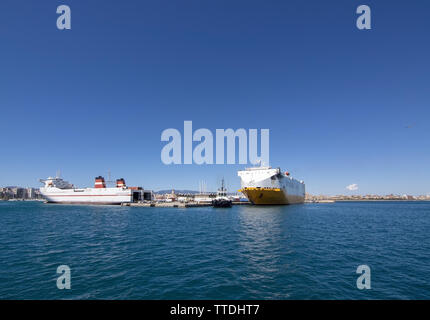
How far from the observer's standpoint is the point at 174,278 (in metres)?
13.8

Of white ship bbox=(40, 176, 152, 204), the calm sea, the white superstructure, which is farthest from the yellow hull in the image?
the white superstructure

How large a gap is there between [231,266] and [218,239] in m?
9.25

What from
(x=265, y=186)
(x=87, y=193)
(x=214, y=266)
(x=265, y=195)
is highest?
(x=265, y=186)

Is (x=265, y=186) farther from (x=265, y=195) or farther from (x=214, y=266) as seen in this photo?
(x=214, y=266)

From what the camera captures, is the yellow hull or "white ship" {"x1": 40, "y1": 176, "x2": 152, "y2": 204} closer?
the yellow hull

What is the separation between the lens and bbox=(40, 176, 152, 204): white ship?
314ft

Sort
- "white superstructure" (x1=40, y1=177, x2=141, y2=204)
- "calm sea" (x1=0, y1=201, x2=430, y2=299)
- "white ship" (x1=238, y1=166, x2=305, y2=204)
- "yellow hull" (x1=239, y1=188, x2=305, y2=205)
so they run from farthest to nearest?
"white superstructure" (x1=40, y1=177, x2=141, y2=204)
"white ship" (x1=238, y1=166, x2=305, y2=204)
"yellow hull" (x1=239, y1=188, x2=305, y2=205)
"calm sea" (x1=0, y1=201, x2=430, y2=299)

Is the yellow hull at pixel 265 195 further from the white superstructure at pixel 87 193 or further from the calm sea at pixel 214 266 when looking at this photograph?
the white superstructure at pixel 87 193

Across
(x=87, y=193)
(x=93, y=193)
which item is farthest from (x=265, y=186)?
A: (x=87, y=193)

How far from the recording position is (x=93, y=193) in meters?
98.4

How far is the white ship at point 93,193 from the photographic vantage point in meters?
95.8

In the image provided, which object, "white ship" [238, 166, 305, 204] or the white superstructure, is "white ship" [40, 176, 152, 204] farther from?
"white ship" [238, 166, 305, 204]
